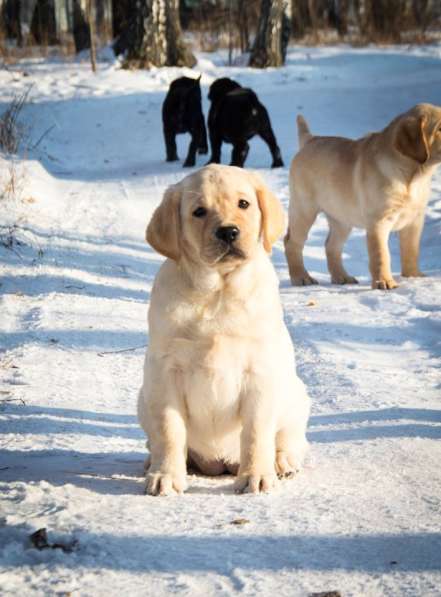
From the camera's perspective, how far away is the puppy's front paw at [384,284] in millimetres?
6527

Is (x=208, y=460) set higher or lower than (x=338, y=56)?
lower

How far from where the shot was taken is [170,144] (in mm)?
11891

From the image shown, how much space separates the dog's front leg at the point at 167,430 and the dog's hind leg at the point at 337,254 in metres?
4.29

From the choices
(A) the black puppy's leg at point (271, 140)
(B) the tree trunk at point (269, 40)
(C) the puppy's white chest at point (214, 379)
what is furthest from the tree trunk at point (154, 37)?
(C) the puppy's white chest at point (214, 379)

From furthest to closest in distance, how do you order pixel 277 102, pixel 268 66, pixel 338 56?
pixel 338 56 < pixel 268 66 < pixel 277 102

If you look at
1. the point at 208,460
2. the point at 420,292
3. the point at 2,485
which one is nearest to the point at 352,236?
the point at 420,292

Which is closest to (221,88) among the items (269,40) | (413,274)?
(413,274)

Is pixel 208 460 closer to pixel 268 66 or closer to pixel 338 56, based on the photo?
pixel 268 66

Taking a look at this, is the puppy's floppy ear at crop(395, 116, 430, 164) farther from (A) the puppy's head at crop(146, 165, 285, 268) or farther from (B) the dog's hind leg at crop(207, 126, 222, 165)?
(B) the dog's hind leg at crop(207, 126, 222, 165)

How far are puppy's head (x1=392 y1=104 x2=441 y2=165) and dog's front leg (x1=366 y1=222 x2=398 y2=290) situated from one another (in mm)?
579

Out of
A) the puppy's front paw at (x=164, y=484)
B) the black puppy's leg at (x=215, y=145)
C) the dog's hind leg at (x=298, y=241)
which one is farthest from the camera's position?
the black puppy's leg at (x=215, y=145)

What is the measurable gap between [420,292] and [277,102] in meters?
9.42

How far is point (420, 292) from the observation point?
6.30 m

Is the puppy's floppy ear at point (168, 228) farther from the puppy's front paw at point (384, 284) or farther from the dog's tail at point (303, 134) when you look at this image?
the dog's tail at point (303, 134)
